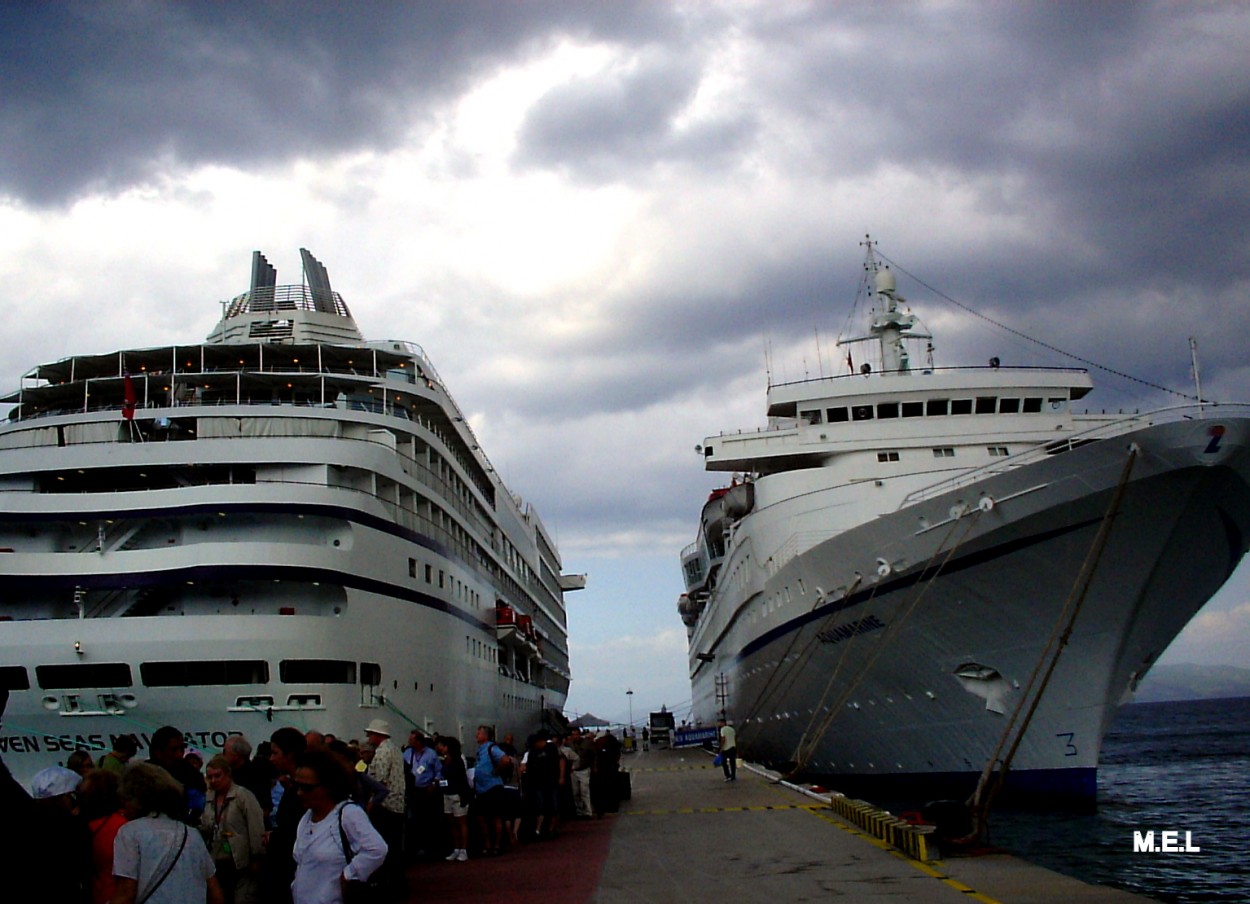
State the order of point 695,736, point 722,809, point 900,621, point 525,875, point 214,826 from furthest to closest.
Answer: point 695,736, point 900,621, point 722,809, point 525,875, point 214,826

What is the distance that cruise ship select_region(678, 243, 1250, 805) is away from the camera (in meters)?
15.5

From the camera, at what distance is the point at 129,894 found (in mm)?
4422

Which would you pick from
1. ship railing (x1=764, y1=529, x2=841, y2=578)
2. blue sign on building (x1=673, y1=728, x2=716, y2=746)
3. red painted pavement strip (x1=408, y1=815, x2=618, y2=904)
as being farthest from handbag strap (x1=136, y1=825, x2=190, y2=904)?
blue sign on building (x1=673, y1=728, x2=716, y2=746)

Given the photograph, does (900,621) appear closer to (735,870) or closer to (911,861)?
(911,861)

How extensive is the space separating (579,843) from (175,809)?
9823 millimetres

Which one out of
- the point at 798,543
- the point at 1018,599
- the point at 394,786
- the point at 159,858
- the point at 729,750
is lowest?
the point at 729,750

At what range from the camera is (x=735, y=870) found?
419 inches

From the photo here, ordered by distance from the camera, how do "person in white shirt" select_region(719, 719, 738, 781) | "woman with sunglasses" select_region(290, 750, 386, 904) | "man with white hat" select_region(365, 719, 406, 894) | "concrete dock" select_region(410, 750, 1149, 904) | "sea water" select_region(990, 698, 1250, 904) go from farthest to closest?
"person in white shirt" select_region(719, 719, 738, 781) < "sea water" select_region(990, 698, 1250, 904) < "man with white hat" select_region(365, 719, 406, 894) < "concrete dock" select_region(410, 750, 1149, 904) < "woman with sunglasses" select_region(290, 750, 386, 904)

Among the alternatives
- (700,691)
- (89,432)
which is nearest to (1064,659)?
(89,432)

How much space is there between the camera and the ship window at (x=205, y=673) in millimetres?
19969

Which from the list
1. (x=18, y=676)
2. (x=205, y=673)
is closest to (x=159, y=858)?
(x=205, y=673)

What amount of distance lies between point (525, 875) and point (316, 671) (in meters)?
11.2

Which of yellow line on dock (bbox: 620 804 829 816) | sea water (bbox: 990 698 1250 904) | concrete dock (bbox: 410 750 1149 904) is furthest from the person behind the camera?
yellow line on dock (bbox: 620 804 829 816)

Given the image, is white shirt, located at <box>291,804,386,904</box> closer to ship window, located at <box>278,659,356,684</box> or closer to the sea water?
the sea water
